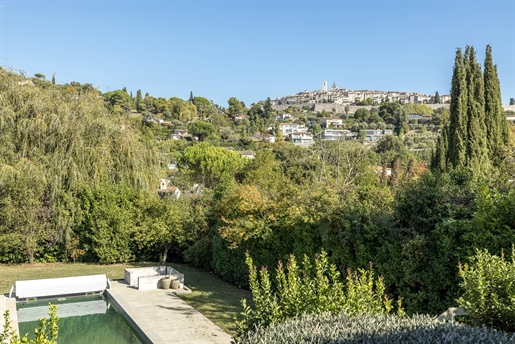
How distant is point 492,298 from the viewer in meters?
4.51

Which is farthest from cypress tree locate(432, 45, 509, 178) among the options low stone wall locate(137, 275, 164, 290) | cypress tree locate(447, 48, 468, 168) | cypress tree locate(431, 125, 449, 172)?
low stone wall locate(137, 275, 164, 290)

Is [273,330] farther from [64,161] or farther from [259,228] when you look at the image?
[64,161]

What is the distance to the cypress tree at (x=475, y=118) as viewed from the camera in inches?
821

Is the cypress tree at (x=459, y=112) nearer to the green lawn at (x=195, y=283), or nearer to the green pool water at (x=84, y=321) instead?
the green lawn at (x=195, y=283)

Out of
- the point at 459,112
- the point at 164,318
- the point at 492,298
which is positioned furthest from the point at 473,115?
the point at 492,298

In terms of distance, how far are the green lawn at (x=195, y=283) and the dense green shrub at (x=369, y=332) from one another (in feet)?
16.1

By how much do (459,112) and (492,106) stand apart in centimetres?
222

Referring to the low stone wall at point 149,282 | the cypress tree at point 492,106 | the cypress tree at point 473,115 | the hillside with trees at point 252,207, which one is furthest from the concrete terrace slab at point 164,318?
the cypress tree at point 492,106

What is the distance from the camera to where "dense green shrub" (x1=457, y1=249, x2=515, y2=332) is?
4406 mm

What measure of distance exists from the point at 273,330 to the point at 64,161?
47.9ft

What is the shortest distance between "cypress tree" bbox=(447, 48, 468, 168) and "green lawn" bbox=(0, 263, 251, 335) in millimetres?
13368

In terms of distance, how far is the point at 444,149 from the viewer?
886 inches

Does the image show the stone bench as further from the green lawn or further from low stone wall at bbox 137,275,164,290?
the green lawn

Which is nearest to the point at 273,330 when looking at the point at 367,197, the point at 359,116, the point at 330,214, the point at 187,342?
the point at 187,342
